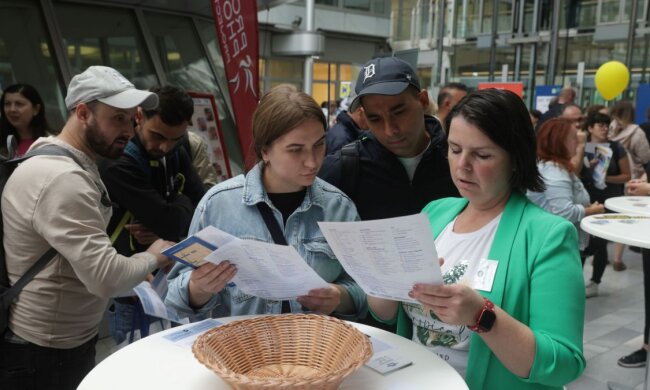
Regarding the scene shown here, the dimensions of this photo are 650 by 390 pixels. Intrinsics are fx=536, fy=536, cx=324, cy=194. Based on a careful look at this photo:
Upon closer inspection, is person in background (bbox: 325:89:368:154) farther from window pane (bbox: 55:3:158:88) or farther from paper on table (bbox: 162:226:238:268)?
window pane (bbox: 55:3:158:88)

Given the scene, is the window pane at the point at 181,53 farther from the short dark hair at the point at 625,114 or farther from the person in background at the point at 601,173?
the short dark hair at the point at 625,114

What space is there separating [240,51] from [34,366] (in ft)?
9.29

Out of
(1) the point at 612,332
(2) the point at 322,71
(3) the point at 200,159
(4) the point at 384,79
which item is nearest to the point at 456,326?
(4) the point at 384,79

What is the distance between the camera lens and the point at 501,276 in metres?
1.45

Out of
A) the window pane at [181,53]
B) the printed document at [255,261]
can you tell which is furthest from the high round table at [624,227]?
the window pane at [181,53]

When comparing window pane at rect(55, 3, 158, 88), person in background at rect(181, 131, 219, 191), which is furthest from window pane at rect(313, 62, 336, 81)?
person in background at rect(181, 131, 219, 191)

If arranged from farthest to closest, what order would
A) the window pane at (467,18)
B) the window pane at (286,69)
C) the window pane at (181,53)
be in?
the window pane at (286,69), the window pane at (467,18), the window pane at (181,53)

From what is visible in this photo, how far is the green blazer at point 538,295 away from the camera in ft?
4.38

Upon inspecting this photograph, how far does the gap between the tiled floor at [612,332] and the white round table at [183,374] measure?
2.54 m

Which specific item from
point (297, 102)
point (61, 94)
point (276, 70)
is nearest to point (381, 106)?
point (297, 102)

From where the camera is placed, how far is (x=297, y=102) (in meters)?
1.78

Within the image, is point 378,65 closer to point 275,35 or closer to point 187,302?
point 187,302

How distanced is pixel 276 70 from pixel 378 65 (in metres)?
14.3

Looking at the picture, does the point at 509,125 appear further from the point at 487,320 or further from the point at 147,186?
the point at 147,186
